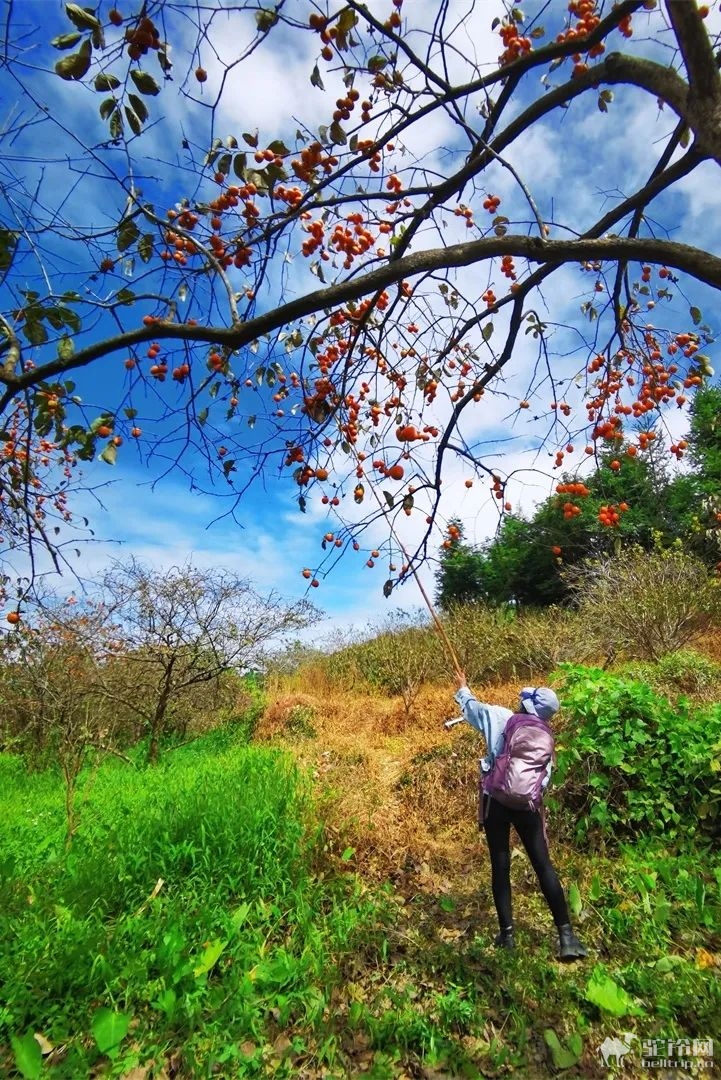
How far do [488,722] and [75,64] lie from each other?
3122 millimetres

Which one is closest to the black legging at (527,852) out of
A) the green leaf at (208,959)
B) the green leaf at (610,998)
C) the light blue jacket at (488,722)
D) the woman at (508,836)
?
the woman at (508,836)

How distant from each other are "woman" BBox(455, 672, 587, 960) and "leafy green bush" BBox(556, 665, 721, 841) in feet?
4.03

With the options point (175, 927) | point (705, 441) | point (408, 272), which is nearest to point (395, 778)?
point (175, 927)

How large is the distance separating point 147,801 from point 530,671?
6.37 metres

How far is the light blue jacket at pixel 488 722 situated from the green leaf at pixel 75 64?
2951 mm

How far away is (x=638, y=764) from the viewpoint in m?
3.92

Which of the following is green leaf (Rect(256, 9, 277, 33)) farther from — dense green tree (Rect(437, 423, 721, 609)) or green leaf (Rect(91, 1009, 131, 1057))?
green leaf (Rect(91, 1009, 131, 1057))

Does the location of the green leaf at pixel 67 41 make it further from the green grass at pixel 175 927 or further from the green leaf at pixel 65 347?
the green grass at pixel 175 927

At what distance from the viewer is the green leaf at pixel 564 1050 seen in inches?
83.9

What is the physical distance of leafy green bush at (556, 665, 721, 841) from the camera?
3.69m

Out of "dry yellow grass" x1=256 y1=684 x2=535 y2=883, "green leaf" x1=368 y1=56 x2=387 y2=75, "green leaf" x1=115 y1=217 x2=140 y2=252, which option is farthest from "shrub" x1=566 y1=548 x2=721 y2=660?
"green leaf" x1=115 y1=217 x2=140 y2=252

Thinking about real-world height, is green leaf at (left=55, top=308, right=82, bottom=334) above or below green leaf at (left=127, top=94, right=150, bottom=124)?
below

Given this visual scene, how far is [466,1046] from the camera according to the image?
7.77 feet

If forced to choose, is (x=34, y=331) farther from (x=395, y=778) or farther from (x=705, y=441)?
(x=705, y=441)
